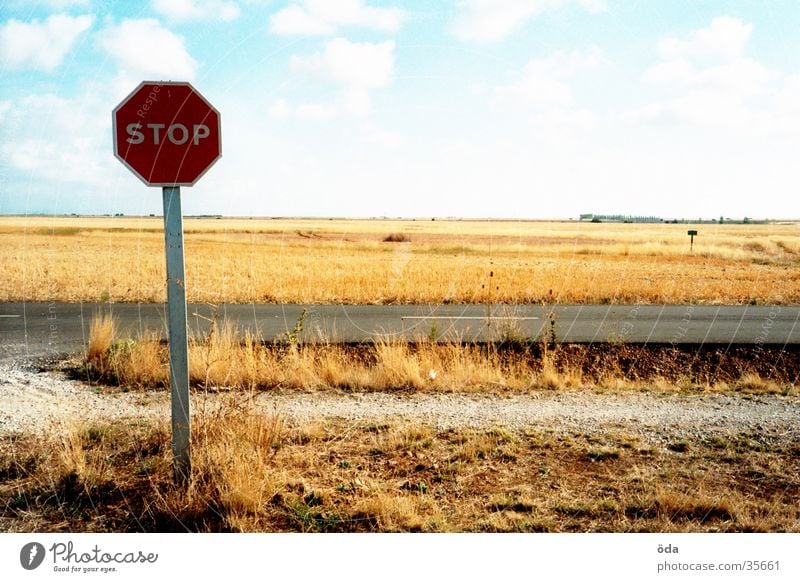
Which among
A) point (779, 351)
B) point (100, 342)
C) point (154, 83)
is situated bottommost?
point (779, 351)

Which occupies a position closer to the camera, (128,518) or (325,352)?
(128,518)

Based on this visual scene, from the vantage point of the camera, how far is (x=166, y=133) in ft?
11.2

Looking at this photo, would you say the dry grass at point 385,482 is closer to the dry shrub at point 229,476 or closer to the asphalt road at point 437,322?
the dry shrub at point 229,476

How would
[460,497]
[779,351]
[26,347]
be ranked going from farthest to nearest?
[779,351]
[26,347]
[460,497]

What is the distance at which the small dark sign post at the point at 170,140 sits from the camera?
3.34m

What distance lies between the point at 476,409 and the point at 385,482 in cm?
219

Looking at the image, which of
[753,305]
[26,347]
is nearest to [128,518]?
[26,347]

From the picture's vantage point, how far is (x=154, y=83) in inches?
131

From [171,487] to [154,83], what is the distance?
2.54 metres

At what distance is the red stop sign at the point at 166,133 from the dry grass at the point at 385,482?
1.86 metres

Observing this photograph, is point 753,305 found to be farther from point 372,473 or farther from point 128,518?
point 128,518
